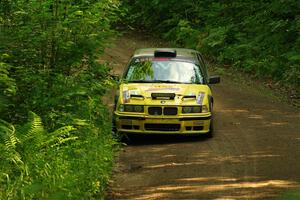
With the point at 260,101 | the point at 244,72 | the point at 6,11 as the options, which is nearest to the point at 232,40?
the point at 244,72

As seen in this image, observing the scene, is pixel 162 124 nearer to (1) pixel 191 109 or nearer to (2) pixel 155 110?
(2) pixel 155 110

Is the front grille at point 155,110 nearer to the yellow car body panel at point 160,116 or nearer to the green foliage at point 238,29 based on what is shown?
the yellow car body panel at point 160,116

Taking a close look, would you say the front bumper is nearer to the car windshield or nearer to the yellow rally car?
the yellow rally car

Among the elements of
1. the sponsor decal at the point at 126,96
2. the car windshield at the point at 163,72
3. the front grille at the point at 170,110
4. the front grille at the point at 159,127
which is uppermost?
the car windshield at the point at 163,72

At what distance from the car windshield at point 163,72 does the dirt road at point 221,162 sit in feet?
4.03

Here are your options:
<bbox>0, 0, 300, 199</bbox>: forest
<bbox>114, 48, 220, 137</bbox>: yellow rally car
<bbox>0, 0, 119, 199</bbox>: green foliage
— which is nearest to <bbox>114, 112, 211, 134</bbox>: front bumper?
<bbox>114, 48, 220, 137</bbox>: yellow rally car

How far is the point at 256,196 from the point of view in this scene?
720 cm

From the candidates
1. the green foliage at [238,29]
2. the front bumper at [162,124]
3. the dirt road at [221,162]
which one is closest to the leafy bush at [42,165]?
the dirt road at [221,162]

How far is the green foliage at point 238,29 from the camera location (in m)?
19.6

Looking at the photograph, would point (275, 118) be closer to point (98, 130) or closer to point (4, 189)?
point (98, 130)

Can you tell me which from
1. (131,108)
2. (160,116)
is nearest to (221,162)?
(160,116)

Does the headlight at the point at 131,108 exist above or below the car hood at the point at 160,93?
below

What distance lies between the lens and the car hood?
1023 cm

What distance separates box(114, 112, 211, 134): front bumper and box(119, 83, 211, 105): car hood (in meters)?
0.29
